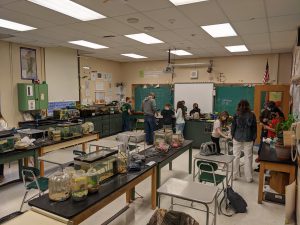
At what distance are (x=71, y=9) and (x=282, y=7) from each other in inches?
124

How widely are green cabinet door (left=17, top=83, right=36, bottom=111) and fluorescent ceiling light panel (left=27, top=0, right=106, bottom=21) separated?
10.1 ft

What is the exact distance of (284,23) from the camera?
4.16 meters

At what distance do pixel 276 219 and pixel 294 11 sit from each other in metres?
3.05

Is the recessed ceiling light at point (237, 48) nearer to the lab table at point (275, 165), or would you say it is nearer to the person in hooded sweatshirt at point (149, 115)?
the person in hooded sweatshirt at point (149, 115)

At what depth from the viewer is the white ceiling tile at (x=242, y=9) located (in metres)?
3.20

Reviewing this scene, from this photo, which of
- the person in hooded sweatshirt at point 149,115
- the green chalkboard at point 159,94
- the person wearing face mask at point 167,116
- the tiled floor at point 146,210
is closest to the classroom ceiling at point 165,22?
the person in hooded sweatshirt at point 149,115

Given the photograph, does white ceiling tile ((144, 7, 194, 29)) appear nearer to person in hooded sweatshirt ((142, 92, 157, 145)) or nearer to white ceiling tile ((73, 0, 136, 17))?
white ceiling tile ((73, 0, 136, 17))

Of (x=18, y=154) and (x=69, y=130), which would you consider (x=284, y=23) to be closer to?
(x=69, y=130)

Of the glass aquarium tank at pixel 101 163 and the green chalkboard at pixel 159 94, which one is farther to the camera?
the green chalkboard at pixel 159 94

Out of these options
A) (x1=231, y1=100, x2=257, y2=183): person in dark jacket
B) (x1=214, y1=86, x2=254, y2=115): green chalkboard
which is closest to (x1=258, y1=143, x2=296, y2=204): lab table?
(x1=231, y1=100, x2=257, y2=183): person in dark jacket

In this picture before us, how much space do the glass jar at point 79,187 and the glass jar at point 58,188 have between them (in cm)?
7

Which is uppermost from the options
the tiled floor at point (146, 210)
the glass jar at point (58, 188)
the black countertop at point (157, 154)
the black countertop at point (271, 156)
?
the glass jar at point (58, 188)

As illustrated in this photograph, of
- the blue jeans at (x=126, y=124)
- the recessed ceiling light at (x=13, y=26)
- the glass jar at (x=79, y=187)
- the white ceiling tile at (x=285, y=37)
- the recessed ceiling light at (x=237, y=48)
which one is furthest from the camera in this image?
the blue jeans at (x=126, y=124)

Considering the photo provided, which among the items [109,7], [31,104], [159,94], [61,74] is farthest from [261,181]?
[159,94]
